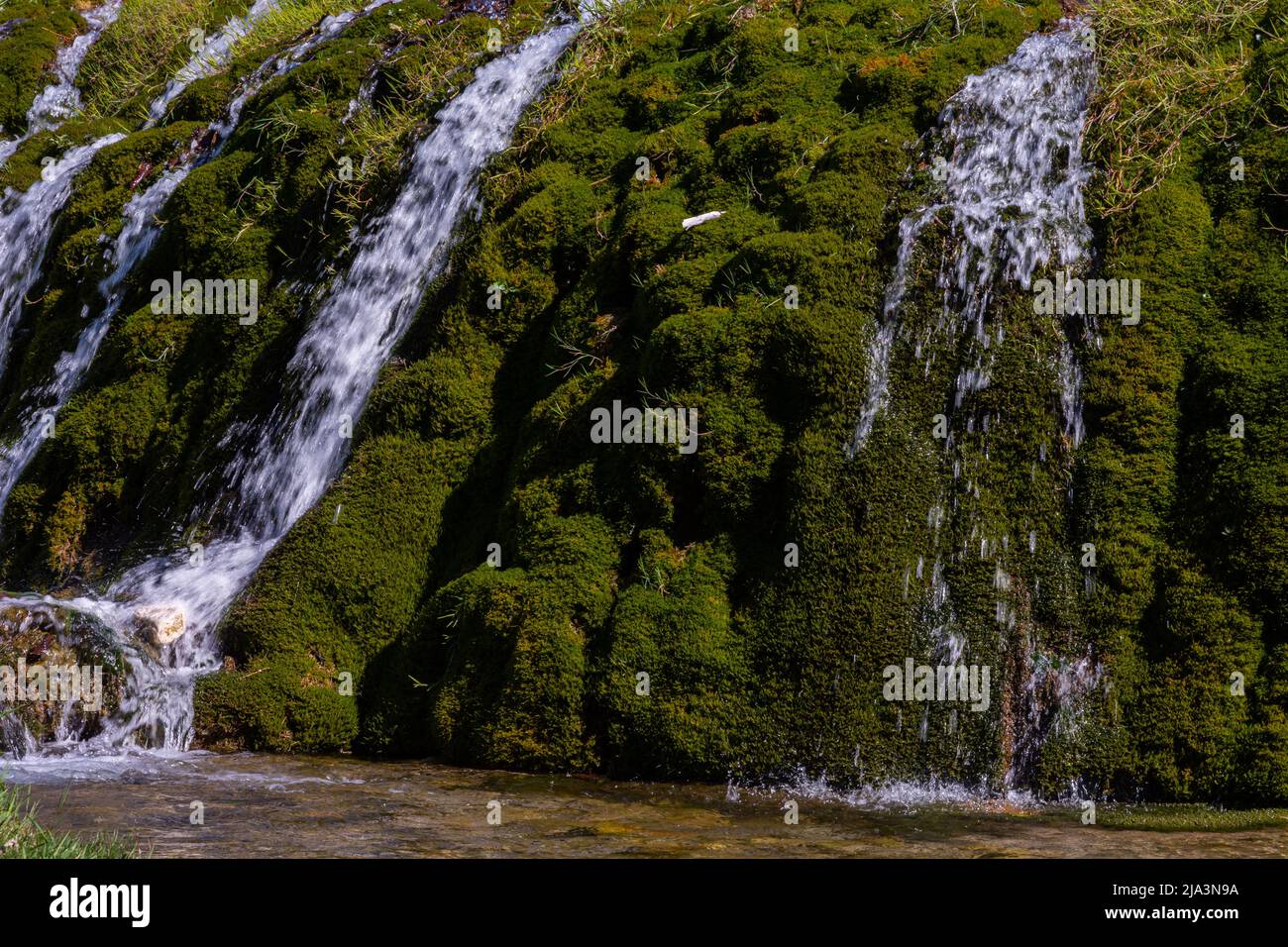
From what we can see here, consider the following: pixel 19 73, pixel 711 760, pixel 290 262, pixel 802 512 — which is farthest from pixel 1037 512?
pixel 19 73

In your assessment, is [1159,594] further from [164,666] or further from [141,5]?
[141,5]

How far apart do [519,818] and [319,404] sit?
5315mm

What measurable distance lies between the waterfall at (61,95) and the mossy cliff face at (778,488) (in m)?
10.8

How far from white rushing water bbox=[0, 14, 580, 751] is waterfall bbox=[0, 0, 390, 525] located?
3.36m

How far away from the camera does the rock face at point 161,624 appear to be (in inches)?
356

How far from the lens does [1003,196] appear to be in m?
8.66
